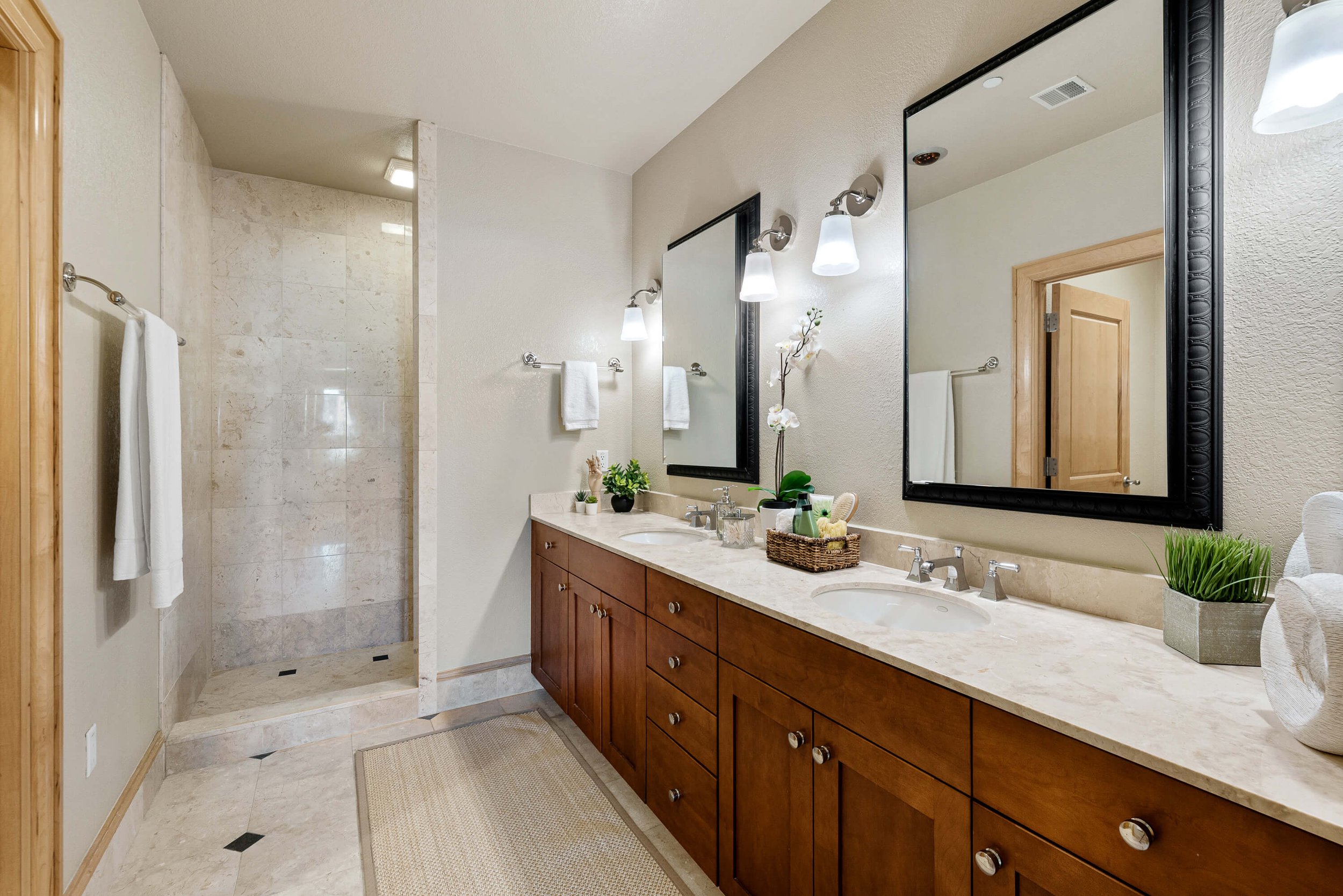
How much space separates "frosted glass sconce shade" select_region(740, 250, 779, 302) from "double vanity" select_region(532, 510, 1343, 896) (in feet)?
2.96

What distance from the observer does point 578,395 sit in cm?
284

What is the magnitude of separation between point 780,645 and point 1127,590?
69cm

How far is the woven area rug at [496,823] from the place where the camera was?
160 cm

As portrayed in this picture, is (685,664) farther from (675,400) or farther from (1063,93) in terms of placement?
(1063,93)

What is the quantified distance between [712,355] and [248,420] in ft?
7.99

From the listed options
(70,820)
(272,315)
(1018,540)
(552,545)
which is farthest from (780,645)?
(272,315)

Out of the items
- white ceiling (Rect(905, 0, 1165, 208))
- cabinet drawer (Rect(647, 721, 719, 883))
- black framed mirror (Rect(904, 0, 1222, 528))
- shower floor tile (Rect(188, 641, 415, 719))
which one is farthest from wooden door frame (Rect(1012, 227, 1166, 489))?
shower floor tile (Rect(188, 641, 415, 719))

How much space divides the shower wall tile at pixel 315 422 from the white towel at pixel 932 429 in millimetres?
2972

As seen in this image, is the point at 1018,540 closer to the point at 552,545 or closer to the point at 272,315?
the point at 552,545

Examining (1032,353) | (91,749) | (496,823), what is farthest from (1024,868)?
(91,749)

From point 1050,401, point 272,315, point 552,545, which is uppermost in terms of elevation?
point 272,315

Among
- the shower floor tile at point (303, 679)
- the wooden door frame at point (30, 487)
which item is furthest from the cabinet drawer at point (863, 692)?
the shower floor tile at point (303, 679)

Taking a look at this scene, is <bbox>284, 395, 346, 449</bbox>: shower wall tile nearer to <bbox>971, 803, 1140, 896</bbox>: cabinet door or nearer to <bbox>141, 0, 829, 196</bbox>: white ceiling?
<bbox>141, 0, 829, 196</bbox>: white ceiling

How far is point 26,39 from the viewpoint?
3.99ft
